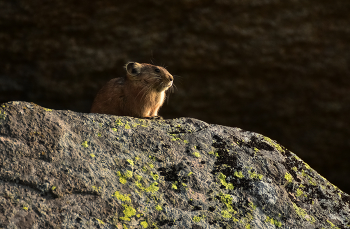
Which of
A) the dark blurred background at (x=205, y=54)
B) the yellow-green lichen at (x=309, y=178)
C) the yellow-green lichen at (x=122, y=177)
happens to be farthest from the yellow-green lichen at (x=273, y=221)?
the dark blurred background at (x=205, y=54)

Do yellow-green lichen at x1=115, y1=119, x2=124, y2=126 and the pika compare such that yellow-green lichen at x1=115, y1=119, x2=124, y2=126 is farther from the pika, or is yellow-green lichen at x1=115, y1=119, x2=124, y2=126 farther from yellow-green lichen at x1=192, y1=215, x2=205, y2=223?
the pika

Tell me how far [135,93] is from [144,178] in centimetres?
287

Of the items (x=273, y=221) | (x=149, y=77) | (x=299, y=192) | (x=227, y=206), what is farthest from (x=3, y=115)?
(x=149, y=77)

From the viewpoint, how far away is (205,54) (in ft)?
27.0

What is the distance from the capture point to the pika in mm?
6156

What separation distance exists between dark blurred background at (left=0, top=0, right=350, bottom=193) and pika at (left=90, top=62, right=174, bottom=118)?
5.88 ft

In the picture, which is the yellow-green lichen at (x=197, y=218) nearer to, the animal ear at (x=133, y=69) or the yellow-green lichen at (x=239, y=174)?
the yellow-green lichen at (x=239, y=174)

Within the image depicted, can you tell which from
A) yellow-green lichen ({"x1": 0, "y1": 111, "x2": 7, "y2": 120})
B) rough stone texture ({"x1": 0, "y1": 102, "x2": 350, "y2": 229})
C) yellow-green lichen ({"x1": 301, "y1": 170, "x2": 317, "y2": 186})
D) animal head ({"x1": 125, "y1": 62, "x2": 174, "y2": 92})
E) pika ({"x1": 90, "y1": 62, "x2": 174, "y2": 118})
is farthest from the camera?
animal head ({"x1": 125, "y1": 62, "x2": 174, "y2": 92})

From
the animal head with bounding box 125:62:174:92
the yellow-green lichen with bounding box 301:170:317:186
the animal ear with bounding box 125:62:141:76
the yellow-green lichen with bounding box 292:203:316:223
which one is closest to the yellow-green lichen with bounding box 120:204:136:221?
the yellow-green lichen with bounding box 292:203:316:223

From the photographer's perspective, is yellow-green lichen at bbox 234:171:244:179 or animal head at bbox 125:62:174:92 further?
animal head at bbox 125:62:174:92

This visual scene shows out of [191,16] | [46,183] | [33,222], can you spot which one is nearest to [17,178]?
[46,183]

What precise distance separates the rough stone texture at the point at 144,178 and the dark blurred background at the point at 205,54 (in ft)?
13.4

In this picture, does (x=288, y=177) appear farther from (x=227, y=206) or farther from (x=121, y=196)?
(x=121, y=196)

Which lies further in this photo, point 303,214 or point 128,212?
point 303,214
